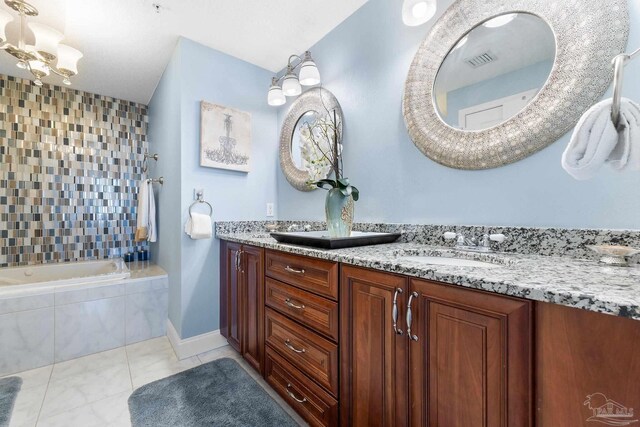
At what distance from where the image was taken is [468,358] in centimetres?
71

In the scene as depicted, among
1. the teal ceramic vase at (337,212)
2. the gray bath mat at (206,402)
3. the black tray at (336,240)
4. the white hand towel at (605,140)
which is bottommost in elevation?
the gray bath mat at (206,402)

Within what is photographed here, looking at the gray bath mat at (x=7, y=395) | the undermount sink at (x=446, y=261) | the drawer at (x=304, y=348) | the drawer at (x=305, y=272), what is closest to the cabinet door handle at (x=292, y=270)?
the drawer at (x=305, y=272)

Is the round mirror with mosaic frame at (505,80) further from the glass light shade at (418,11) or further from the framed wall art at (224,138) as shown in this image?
the framed wall art at (224,138)

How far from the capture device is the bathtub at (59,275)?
2.04 m

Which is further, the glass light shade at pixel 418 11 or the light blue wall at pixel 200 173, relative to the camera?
the light blue wall at pixel 200 173

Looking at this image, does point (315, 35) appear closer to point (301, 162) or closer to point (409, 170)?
point (301, 162)

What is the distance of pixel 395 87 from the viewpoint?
1584mm

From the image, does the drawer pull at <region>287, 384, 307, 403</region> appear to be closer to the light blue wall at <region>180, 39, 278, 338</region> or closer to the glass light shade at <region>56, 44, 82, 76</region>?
the light blue wall at <region>180, 39, 278, 338</region>

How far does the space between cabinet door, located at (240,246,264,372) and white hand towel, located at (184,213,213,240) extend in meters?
0.42

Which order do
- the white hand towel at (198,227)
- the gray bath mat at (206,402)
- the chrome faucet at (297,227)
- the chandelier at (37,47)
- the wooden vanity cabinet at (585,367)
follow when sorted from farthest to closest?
1. the chrome faucet at (297,227)
2. the white hand towel at (198,227)
3. the chandelier at (37,47)
4. the gray bath mat at (206,402)
5. the wooden vanity cabinet at (585,367)

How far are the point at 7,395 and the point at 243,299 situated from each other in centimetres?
143

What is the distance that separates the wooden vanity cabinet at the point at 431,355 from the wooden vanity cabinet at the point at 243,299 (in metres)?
0.70

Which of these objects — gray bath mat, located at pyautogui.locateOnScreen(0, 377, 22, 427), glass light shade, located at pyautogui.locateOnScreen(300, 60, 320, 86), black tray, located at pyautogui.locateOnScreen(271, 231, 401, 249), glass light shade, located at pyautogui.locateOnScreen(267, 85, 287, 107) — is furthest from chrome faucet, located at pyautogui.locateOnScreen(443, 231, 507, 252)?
gray bath mat, located at pyautogui.locateOnScreen(0, 377, 22, 427)

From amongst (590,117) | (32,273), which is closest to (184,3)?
(590,117)
